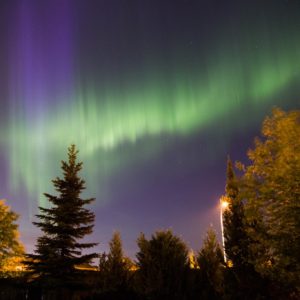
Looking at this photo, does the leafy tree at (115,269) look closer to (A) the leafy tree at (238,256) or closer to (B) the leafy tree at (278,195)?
(A) the leafy tree at (238,256)

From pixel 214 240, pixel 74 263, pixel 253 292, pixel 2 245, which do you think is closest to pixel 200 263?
pixel 214 240

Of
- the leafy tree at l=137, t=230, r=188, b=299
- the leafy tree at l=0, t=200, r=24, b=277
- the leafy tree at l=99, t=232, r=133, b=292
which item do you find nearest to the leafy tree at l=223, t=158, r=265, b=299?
the leafy tree at l=137, t=230, r=188, b=299

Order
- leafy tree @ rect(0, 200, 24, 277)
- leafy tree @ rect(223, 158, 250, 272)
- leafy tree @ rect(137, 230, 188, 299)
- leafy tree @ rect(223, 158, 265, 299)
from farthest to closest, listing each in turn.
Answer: leafy tree @ rect(0, 200, 24, 277), leafy tree @ rect(223, 158, 250, 272), leafy tree @ rect(223, 158, 265, 299), leafy tree @ rect(137, 230, 188, 299)

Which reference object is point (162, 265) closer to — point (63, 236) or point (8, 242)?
point (63, 236)

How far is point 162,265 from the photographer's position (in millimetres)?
25109

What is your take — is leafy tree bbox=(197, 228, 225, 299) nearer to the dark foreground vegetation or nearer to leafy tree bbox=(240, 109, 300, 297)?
the dark foreground vegetation

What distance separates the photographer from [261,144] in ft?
66.2

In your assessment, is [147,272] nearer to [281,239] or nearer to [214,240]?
[214,240]

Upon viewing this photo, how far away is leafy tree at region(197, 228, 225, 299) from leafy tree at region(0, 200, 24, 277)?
675 inches

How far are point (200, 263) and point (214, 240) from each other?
1.89 meters

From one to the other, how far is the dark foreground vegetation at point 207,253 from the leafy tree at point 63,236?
0.23 feet

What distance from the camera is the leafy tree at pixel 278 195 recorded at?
1719 cm

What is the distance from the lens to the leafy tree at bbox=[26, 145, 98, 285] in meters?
28.9

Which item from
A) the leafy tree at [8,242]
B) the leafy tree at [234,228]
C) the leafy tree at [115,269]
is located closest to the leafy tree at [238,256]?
the leafy tree at [234,228]
